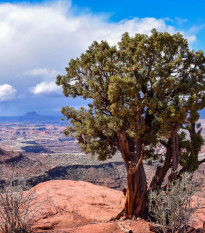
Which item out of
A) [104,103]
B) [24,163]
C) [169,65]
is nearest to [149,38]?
[169,65]

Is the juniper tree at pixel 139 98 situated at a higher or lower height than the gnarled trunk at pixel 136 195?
higher

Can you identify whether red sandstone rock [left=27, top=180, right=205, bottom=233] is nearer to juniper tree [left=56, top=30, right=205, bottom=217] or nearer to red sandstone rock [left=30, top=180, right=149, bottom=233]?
red sandstone rock [left=30, top=180, right=149, bottom=233]

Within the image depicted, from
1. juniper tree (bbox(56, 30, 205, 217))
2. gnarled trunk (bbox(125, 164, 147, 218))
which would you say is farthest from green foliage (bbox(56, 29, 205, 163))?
gnarled trunk (bbox(125, 164, 147, 218))

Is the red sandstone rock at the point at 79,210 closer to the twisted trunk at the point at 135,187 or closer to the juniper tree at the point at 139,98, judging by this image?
the twisted trunk at the point at 135,187

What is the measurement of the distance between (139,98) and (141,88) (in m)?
0.49

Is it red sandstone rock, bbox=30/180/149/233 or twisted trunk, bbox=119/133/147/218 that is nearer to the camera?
red sandstone rock, bbox=30/180/149/233

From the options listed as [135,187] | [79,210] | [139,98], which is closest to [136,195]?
[135,187]

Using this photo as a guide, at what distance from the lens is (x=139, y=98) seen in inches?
419

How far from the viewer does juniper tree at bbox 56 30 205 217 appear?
9.71 m

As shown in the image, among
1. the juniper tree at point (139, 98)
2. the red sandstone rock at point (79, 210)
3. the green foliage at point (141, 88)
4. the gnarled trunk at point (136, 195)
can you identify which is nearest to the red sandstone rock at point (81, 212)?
the red sandstone rock at point (79, 210)

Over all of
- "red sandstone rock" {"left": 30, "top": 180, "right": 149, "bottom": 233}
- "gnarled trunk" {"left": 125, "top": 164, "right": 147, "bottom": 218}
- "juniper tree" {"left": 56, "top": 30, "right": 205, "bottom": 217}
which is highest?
"juniper tree" {"left": 56, "top": 30, "right": 205, "bottom": 217}

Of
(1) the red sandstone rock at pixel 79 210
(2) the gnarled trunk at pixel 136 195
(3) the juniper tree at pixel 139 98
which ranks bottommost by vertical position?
(1) the red sandstone rock at pixel 79 210

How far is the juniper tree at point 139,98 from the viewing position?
31.9 feet

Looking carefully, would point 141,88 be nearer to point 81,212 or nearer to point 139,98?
point 139,98
